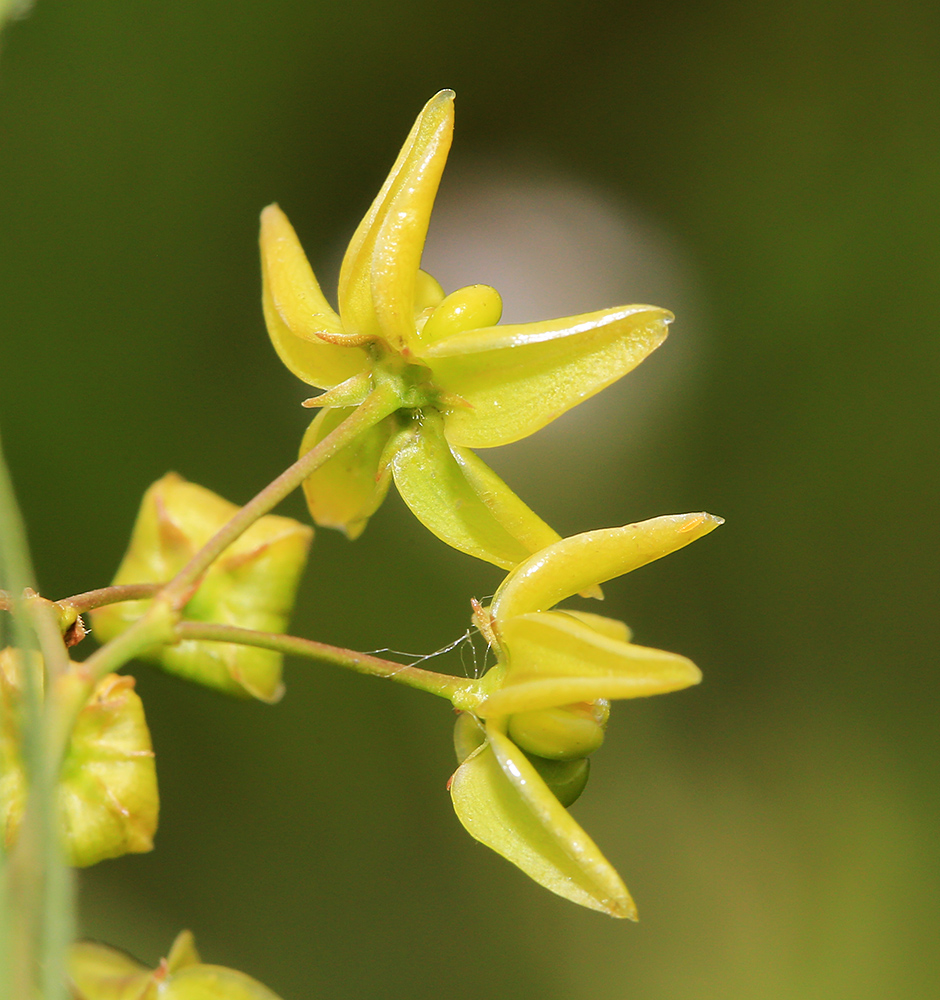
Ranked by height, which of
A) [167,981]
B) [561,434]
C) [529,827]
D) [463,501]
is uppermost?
[561,434]

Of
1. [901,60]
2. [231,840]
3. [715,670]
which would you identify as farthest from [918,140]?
[231,840]

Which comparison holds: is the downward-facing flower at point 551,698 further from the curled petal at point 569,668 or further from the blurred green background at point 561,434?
the blurred green background at point 561,434

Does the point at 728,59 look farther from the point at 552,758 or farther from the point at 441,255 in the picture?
the point at 552,758

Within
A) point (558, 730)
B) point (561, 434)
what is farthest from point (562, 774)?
point (561, 434)

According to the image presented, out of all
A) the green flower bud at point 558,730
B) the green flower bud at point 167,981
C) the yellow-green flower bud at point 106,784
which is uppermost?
the green flower bud at point 558,730

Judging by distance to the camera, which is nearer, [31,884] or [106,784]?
[31,884]

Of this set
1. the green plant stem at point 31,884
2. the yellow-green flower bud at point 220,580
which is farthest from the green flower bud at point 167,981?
the green plant stem at point 31,884

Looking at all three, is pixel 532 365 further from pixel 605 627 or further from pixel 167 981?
pixel 167 981

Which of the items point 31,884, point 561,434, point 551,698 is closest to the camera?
point 31,884
